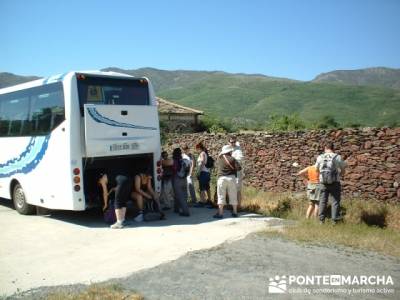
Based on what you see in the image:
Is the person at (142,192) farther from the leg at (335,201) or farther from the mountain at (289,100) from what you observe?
the mountain at (289,100)

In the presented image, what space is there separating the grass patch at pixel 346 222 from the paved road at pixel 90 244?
998 millimetres

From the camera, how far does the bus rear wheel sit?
11469 mm

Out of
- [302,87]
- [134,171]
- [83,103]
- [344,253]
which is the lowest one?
[344,253]

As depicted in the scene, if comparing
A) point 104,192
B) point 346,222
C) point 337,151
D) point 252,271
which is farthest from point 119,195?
point 337,151

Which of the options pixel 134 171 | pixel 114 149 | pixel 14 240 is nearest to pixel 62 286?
pixel 14 240

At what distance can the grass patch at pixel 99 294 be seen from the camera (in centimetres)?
541

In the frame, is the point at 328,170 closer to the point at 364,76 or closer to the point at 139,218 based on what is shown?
the point at 139,218

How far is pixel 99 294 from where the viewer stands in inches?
217

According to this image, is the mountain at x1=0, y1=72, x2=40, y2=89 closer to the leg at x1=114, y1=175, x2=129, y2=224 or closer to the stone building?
the stone building

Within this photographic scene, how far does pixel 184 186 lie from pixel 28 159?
392cm

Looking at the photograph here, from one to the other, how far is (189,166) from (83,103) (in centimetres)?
320

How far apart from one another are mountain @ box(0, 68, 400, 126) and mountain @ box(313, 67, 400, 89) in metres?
57.2

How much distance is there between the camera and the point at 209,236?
8781 mm

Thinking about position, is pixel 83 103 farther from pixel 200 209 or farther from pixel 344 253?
pixel 344 253
